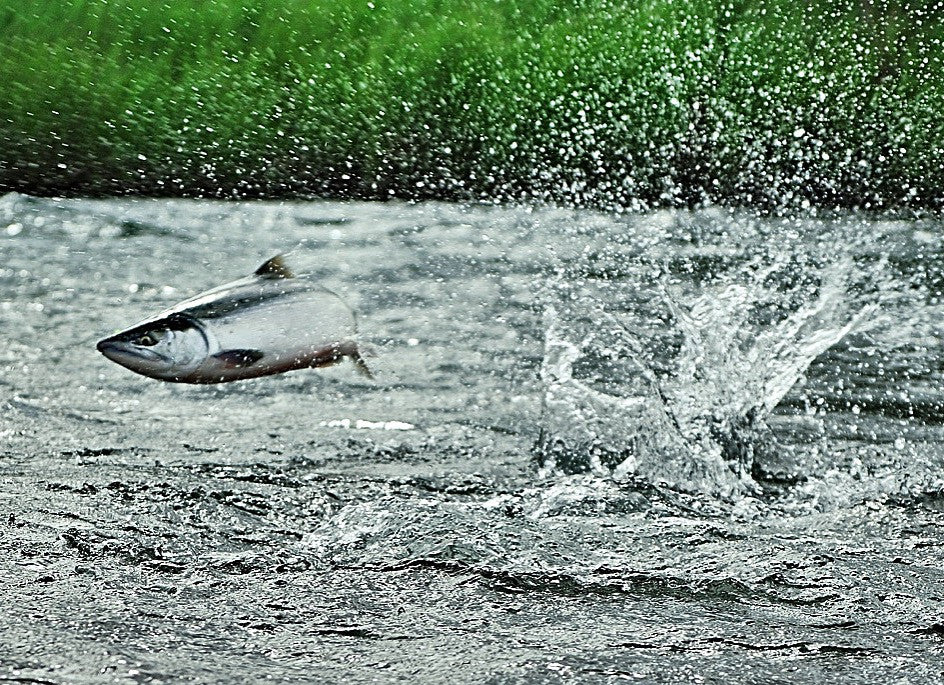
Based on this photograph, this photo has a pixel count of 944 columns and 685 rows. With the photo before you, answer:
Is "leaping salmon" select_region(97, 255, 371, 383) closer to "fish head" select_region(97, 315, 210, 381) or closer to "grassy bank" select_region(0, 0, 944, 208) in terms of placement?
"fish head" select_region(97, 315, 210, 381)

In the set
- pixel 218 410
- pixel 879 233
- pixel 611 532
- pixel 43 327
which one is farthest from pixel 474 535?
pixel 879 233

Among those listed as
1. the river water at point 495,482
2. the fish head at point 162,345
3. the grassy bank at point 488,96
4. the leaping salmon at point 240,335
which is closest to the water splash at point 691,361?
the river water at point 495,482

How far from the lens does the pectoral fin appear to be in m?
2.30

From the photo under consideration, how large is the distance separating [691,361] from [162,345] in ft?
4.19

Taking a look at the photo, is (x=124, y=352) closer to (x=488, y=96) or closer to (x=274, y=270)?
(x=274, y=270)

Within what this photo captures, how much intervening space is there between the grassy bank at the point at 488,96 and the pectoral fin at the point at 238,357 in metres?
4.67

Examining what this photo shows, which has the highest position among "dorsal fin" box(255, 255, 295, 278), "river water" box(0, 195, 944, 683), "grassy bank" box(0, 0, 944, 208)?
"grassy bank" box(0, 0, 944, 208)

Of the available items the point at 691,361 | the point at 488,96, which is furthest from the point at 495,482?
the point at 488,96

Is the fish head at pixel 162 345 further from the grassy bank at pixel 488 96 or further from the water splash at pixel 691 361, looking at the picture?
the grassy bank at pixel 488 96

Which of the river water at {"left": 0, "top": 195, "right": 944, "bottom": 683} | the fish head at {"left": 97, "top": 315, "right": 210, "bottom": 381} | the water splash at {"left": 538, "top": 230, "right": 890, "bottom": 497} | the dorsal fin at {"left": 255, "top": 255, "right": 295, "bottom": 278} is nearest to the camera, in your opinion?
the river water at {"left": 0, "top": 195, "right": 944, "bottom": 683}

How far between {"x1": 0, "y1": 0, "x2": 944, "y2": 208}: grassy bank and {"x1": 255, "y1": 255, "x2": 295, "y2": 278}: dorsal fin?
4.48m

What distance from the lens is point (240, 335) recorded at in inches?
90.9

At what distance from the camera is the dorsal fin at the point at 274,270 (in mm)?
2457

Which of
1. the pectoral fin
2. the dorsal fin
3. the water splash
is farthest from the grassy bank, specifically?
the pectoral fin
